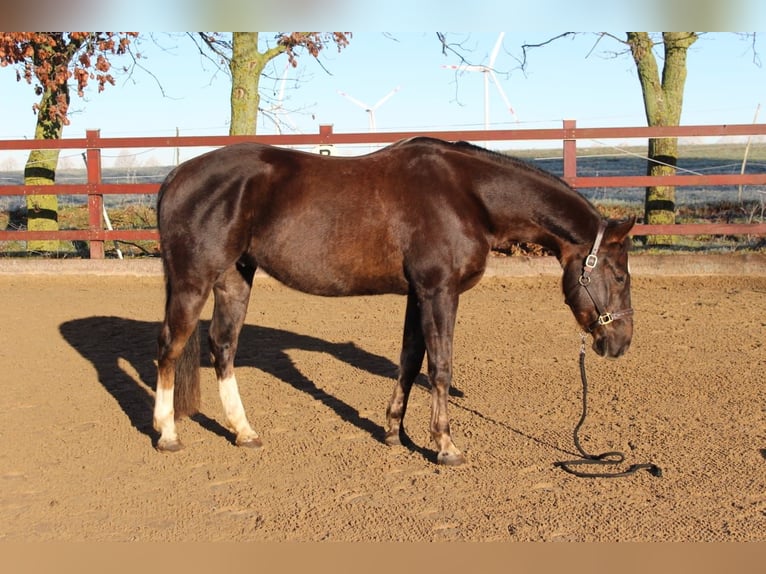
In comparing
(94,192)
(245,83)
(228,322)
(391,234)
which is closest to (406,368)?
(391,234)

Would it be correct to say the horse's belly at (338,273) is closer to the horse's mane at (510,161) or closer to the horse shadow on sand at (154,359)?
the horse's mane at (510,161)

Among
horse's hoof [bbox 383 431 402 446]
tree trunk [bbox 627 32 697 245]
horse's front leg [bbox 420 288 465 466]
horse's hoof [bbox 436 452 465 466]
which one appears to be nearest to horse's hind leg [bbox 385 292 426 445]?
horse's hoof [bbox 383 431 402 446]

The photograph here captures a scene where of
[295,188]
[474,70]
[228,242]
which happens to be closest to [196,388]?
[228,242]

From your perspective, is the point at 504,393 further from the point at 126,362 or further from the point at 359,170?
the point at 126,362

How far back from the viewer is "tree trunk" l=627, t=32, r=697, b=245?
12578 millimetres

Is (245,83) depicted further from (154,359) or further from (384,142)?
(154,359)

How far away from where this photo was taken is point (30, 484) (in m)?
4.33

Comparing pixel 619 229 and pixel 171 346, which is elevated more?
pixel 619 229

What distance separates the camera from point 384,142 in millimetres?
11398

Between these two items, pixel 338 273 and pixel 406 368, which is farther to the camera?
pixel 406 368

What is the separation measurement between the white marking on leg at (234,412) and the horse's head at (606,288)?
2088 mm

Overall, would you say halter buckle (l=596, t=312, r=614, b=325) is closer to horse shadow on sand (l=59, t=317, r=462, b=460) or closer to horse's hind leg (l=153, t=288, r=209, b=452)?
horse shadow on sand (l=59, t=317, r=462, b=460)

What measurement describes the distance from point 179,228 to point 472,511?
7.68ft

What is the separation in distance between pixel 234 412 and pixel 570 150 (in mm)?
7306
